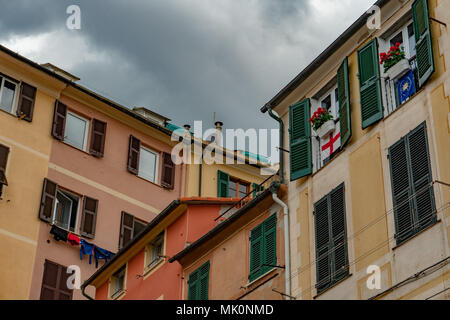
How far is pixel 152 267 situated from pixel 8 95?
10471 millimetres

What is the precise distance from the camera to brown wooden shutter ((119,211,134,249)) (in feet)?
115

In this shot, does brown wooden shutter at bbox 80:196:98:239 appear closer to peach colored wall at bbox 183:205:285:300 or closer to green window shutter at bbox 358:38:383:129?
peach colored wall at bbox 183:205:285:300

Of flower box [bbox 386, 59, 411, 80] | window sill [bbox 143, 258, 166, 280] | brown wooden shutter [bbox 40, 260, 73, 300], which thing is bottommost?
window sill [bbox 143, 258, 166, 280]

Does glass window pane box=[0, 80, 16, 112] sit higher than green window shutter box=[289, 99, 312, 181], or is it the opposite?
glass window pane box=[0, 80, 16, 112]

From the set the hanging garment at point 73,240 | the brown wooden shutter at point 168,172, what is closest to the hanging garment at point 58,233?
the hanging garment at point 73,240

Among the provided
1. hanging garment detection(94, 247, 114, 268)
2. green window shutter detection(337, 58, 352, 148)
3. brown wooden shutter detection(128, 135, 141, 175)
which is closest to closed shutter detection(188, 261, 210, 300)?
green window shutter detection(337, 58, 352, 148)

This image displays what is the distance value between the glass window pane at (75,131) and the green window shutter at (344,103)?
654 inches

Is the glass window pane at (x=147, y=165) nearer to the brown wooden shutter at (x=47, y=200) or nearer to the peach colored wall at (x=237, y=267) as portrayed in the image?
the brown wooden shutter at (x=47, y=200)

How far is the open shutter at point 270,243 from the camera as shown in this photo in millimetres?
21453

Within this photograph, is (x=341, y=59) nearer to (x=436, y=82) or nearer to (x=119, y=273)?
(x=436, y=82)

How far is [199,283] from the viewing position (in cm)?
2406

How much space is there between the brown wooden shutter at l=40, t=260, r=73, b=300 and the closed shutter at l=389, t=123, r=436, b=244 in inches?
673

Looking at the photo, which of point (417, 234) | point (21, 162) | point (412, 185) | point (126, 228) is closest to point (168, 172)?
point (126, 228)

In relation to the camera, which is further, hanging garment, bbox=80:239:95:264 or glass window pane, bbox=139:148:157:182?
glass window pane, bbox=139:148:157:182
